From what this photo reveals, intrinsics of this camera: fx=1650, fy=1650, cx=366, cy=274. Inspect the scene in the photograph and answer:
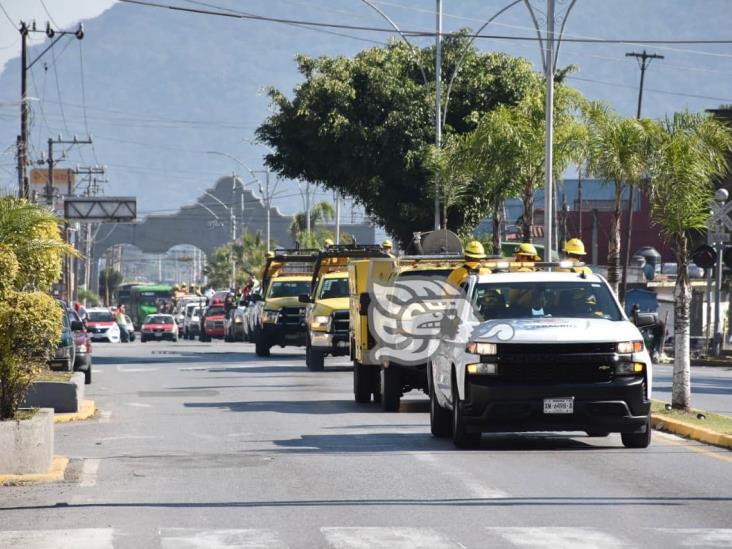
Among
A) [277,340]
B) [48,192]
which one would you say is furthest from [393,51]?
[48,192]

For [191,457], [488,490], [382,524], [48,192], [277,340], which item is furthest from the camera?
[48,192]

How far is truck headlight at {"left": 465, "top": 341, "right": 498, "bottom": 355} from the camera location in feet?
55.2

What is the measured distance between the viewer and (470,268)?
2008cm

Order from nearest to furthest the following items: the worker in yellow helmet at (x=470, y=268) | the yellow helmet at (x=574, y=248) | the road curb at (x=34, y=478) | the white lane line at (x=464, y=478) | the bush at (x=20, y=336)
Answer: the white lane line at (x=464, y=478)
the road curb at (x=34, y=478)
the bush at (x=20, y=336)
the worker in yellow helmet at (x=470, y=268)
the yellow helmet at (x=574, y=248)

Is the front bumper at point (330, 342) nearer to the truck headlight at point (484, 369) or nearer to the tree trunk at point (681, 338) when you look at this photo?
the tree trunk at point (681, 338)

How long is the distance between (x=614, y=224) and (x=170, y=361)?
20.2 metres

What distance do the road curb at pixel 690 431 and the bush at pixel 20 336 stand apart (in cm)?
722

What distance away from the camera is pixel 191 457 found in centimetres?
1711

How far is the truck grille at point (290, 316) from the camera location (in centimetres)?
4319

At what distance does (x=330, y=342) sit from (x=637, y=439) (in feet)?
58.1

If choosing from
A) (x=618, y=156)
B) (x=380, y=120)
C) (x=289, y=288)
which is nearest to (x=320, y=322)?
(x=289, y=288)

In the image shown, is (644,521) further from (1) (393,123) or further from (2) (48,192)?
(2) (48,192)

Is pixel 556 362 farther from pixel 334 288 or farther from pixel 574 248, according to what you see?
pixel 334 288

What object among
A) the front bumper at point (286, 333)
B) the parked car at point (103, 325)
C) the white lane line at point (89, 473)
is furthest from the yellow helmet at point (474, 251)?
the parked car at point (103, 325)
